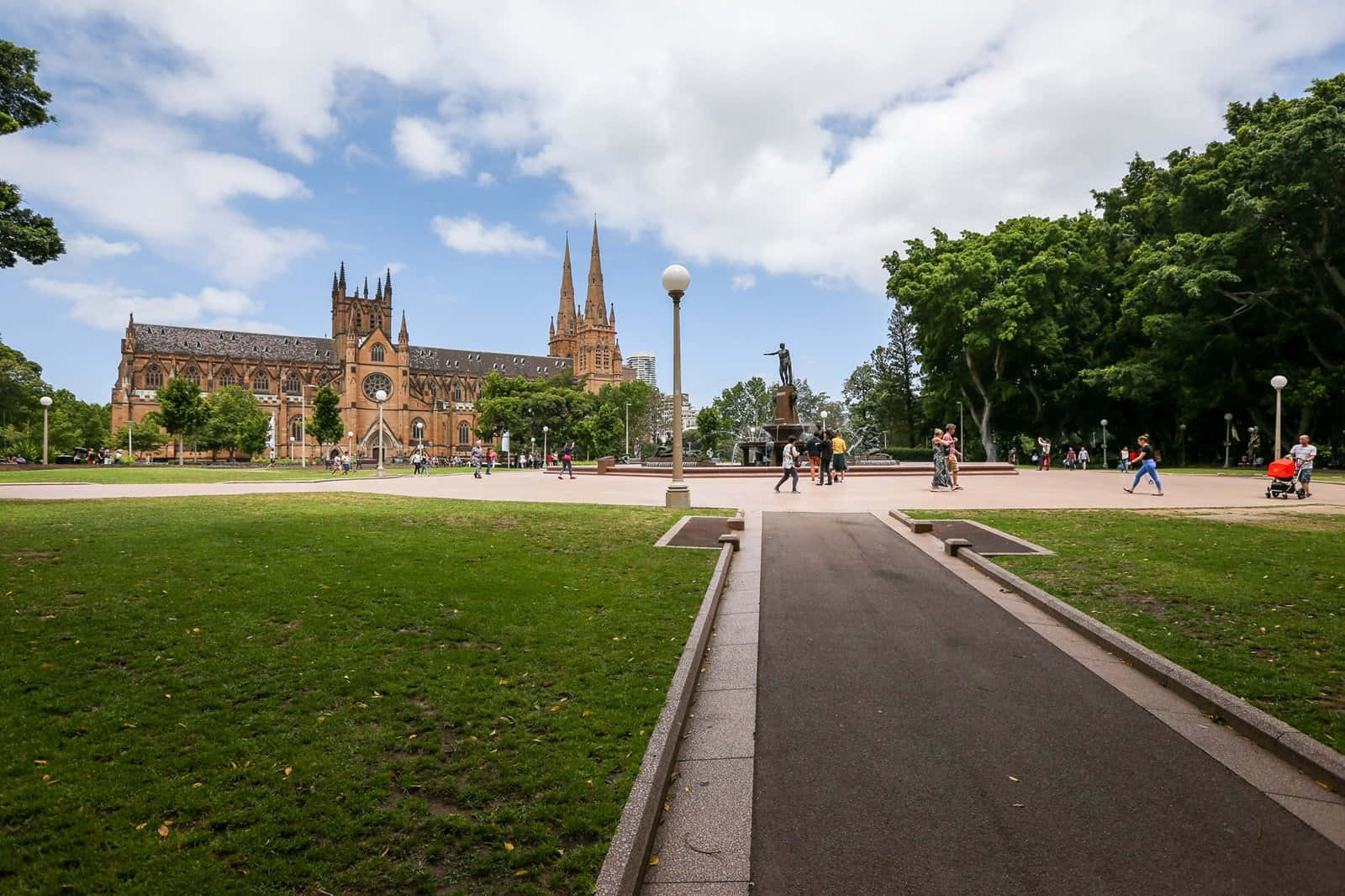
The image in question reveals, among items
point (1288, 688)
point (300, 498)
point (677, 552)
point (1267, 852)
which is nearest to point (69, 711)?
point (1267, 852)

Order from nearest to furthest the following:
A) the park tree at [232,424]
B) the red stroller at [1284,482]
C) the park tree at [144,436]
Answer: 1. the red stroller at [1284,482]
2. the park tree at [232,424]
3. the park tree at [144,436]

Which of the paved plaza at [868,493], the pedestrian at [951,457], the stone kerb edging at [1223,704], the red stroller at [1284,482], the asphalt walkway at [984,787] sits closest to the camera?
the asphalt walkway at [984,787]

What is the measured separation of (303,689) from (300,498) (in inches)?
607

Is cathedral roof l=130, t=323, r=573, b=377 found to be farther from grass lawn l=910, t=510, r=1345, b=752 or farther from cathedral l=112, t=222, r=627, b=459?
grass lawn l=910, t=510, r=1345, b=752

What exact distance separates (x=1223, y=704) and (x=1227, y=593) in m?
3.93

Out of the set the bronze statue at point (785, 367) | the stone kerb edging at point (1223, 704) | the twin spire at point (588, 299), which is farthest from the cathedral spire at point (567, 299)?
the stone kerb edging at point (1223, 704)

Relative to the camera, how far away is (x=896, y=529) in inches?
553

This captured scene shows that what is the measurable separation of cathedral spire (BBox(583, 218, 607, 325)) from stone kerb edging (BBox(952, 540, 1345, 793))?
13109cm

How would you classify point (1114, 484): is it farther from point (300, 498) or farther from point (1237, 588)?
point (300, 498)

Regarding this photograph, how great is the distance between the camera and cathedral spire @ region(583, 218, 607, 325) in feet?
446

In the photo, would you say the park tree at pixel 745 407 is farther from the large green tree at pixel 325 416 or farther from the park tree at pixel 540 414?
the large green tree at pixel 325 416

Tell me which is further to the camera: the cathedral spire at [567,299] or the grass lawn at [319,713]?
the cathedral spire at [567,299]

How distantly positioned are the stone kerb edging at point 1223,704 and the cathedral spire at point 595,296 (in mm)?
131094

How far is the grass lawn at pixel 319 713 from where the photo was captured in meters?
3.35
